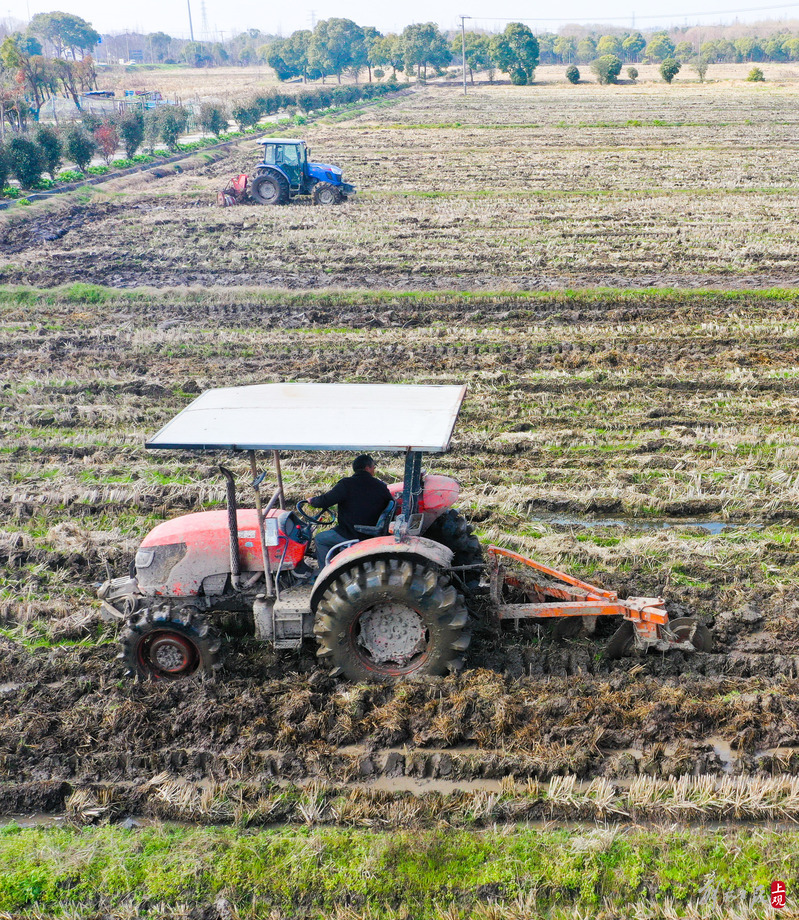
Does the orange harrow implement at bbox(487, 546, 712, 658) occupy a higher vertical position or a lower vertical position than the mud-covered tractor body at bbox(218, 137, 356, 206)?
lower

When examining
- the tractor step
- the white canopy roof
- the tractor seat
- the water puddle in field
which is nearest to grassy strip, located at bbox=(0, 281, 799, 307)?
the water puddle in field

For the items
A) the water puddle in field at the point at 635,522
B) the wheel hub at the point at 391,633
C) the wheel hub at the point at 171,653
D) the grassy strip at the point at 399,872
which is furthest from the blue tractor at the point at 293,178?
the grassy strip at the point at 399,872

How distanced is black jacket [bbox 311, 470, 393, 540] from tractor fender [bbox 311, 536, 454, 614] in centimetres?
21

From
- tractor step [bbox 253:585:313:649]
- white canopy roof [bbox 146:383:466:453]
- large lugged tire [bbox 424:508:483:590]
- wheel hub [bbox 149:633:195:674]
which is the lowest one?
wheel hub [bbox 149:633:195:674]

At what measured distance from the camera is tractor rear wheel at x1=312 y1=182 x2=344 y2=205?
26641mm

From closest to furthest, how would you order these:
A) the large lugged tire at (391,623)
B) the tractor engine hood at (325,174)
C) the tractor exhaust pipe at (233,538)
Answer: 1. the large lugged tire at (391,623)
2. the tractor exhaust pipe at (233,538)
3. the tractor engine hood at (325,174)

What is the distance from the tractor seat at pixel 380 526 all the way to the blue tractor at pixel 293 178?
22011mm

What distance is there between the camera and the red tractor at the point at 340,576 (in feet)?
19.4

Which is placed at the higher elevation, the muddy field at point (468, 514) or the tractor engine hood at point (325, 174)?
the tractor engine hood at point (325, 174)

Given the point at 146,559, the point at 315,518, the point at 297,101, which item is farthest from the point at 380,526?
the point at 297,101

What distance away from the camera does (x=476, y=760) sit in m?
5.54

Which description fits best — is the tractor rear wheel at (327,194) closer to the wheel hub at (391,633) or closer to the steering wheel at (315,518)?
the steering wheel at (315,518)

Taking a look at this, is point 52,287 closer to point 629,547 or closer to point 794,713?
point 629,547

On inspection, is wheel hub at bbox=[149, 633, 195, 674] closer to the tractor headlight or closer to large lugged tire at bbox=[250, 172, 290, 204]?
the tractor headlight
